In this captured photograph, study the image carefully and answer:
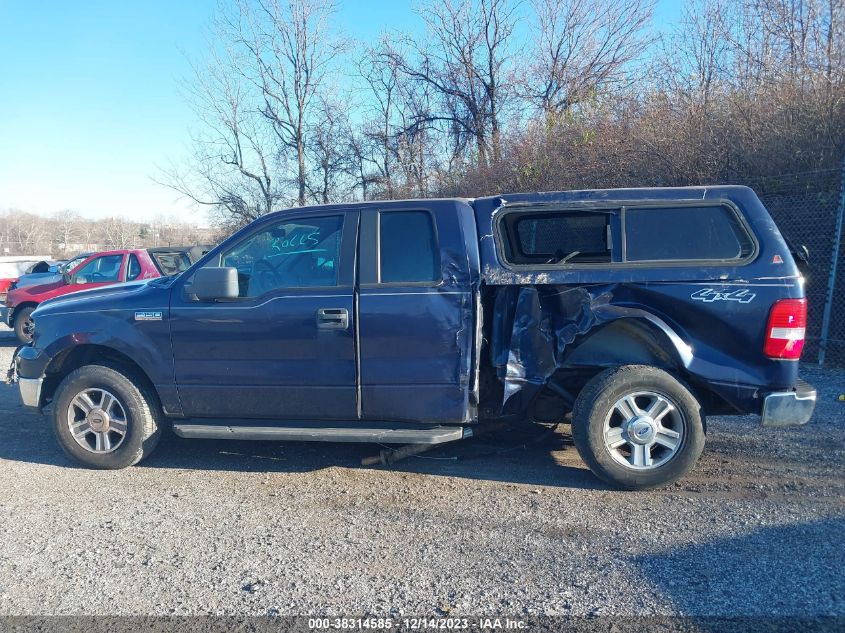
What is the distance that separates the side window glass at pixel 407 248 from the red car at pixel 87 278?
7.68 metres

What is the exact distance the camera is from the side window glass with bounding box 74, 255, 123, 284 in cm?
1131

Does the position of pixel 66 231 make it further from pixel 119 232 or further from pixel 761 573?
pixel 761 573

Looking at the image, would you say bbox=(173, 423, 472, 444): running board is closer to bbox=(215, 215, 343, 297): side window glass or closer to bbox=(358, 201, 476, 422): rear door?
bbox=(358, 201, 476, 422): rear door

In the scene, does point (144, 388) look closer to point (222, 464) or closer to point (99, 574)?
point (222, 464)

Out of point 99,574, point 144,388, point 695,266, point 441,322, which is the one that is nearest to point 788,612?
point 695,266

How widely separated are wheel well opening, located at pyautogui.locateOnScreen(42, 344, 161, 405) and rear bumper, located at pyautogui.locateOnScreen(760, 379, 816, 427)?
4.65 meters

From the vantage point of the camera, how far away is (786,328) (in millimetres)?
4156

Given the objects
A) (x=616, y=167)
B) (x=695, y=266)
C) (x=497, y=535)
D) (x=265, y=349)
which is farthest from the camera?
(x=616, y=167)

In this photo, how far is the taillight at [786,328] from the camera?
4133mm

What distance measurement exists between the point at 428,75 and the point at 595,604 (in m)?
19.7

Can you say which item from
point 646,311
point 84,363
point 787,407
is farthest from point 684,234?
point 84,363

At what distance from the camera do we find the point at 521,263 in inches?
189

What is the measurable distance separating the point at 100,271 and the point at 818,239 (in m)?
11.8

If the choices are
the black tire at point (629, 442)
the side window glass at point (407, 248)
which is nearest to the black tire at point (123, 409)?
the side window glass at point (407, 248)
